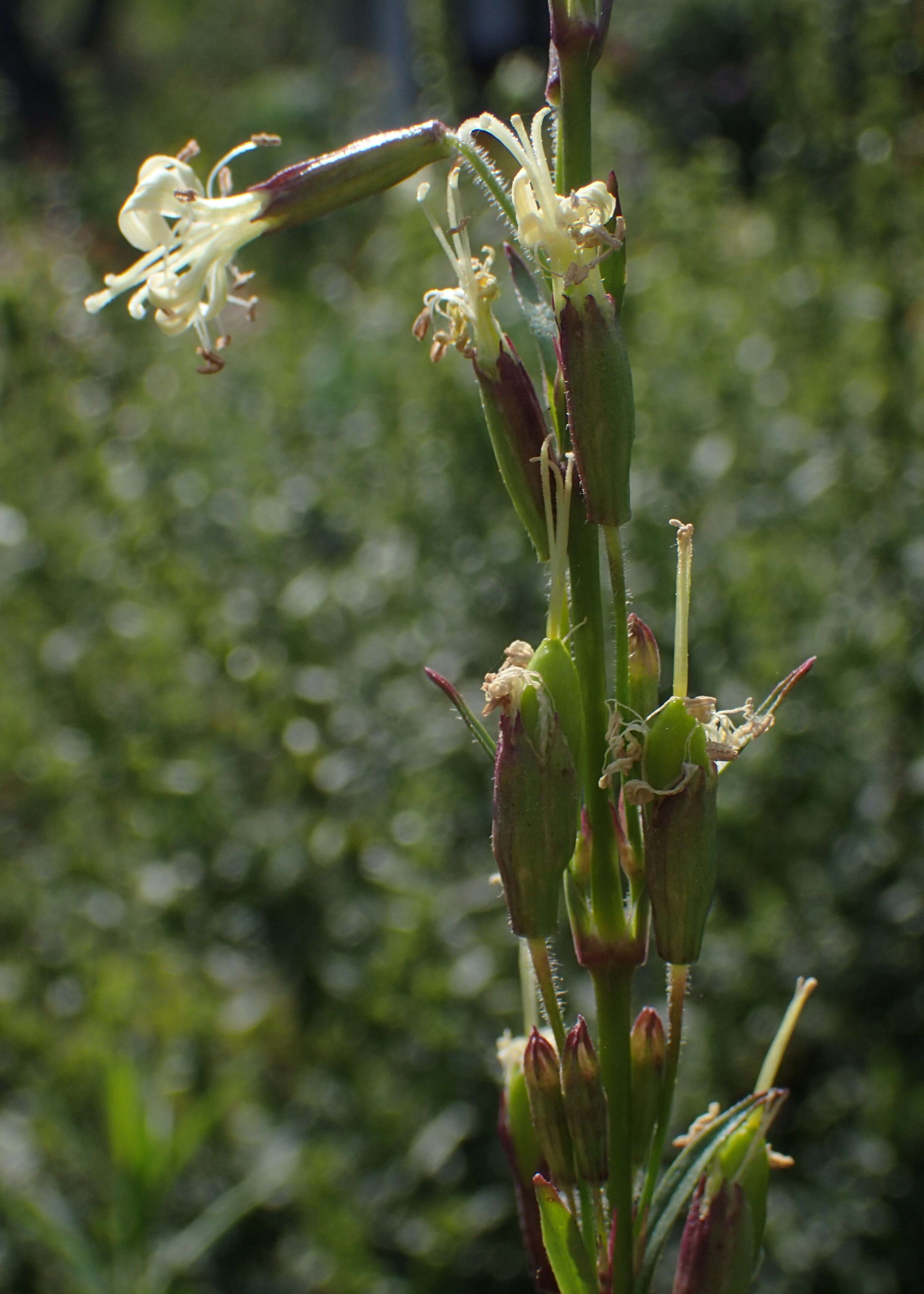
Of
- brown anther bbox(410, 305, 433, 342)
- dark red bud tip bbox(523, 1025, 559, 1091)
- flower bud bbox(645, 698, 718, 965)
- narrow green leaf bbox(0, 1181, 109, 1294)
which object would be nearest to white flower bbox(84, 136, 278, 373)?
brown anther bbox(410, 305, 433, 342)

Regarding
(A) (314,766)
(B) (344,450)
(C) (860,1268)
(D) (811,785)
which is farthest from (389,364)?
(C) (860,1268)

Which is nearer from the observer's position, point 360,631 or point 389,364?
point 360,631

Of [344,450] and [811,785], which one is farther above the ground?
[344,450]

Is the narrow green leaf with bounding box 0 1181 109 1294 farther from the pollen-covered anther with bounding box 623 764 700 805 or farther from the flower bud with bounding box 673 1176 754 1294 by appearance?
the pollen-covered anther with bounding box 623 764 700 805

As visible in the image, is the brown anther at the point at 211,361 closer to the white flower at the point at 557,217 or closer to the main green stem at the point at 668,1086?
the white flower at the point at 557,217

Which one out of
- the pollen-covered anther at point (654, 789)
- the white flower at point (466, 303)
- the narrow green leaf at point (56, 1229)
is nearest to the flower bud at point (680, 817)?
the pollen-covered anther at point (654, 789)

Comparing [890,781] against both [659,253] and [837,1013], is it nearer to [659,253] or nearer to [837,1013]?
[837,1013]
